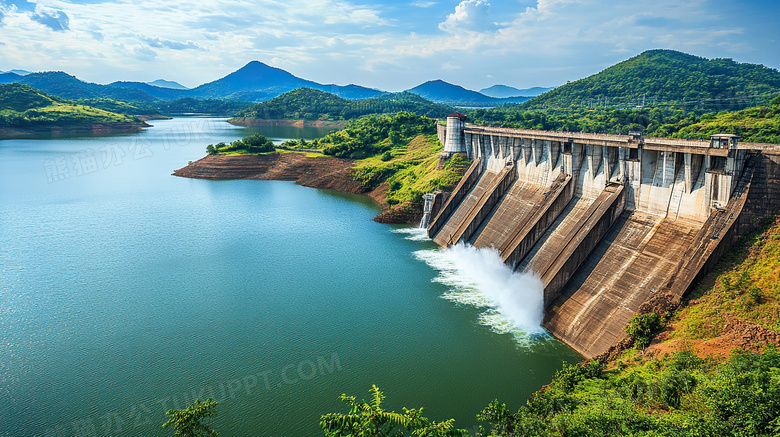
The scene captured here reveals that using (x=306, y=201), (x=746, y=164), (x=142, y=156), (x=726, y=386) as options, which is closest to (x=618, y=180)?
(x=746, y=164)

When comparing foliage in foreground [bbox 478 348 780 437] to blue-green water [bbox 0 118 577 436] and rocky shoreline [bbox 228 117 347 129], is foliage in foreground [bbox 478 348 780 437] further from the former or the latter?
rocky shoreline [bbox 228 117 347 129]

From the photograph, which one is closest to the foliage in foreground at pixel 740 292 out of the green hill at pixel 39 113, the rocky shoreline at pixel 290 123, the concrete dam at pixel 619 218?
the concrete dam at pixel 619 218

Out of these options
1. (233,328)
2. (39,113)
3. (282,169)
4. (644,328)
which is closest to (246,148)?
(282,169)

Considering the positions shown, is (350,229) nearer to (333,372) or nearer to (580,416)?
(333,372)

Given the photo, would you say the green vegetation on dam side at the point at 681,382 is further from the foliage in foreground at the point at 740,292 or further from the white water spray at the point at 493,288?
the white water spray at the point at 493,288

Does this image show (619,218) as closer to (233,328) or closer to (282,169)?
(233,328)

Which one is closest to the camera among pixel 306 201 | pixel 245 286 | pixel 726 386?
pixel 726 386
